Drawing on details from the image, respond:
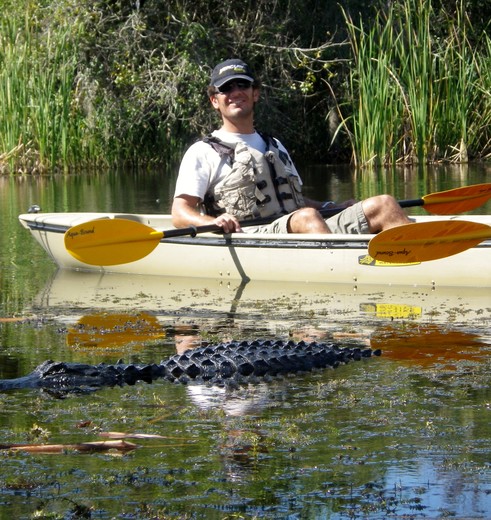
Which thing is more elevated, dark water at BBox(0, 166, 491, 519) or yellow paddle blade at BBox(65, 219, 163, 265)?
yellow paddle blade at BBox(65, 219, 163, 265)

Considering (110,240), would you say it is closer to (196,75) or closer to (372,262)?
(372,262)

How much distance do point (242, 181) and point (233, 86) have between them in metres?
0.57

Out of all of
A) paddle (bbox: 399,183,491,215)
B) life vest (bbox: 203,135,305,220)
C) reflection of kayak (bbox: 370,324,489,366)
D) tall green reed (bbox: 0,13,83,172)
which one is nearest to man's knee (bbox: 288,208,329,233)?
life vest (bbox: 203,135,305,220)

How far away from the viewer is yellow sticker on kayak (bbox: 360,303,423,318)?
22.9 ft

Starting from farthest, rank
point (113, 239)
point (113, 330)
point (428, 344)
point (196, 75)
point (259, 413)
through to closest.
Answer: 1. point (196, 75)
2. point (113, 239)
3. point (113, 330)
4. point (428, 344)
5. point (259, 413)

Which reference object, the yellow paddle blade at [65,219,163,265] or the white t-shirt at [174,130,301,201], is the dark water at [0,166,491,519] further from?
the white t-shirt at [174,130,301,201]

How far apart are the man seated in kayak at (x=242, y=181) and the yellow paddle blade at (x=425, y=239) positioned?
294mm

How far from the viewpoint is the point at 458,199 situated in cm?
904

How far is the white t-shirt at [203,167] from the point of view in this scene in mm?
7863

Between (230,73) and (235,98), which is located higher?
(230,73)

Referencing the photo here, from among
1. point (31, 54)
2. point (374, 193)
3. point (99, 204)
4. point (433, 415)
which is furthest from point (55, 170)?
point (433, 415)

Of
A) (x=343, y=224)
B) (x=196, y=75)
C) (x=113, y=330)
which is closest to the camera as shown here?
(x=113, y=330)

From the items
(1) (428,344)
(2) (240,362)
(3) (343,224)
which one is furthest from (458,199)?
(2) (240,362)

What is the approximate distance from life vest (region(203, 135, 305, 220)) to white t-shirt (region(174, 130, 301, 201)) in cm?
4
